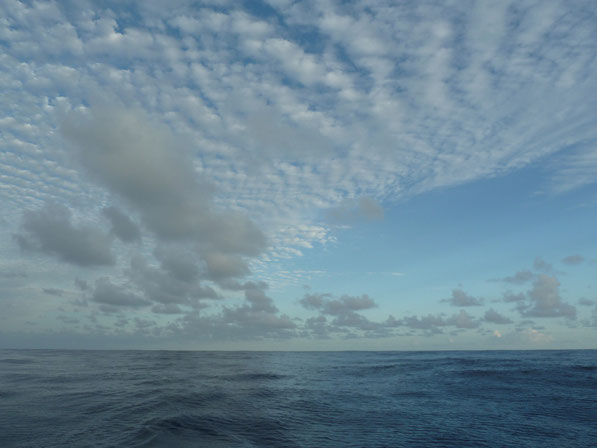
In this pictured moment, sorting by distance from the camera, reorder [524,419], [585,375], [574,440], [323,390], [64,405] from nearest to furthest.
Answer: [574,440], [524,419], [64,405], [323,390], [585,375]

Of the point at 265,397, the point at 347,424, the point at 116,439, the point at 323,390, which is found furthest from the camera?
the point at 323,390

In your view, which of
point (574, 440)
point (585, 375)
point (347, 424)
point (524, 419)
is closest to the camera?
point (574, 440)

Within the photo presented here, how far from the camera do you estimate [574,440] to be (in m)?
24.8

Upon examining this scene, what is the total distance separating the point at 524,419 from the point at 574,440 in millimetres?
6321

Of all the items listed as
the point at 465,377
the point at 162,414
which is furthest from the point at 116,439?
the point at 465,377

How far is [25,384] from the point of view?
163 feet

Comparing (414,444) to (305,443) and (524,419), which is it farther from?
(524,419)

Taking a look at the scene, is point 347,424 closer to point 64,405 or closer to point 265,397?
point 265,397

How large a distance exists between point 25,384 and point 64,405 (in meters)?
22.9

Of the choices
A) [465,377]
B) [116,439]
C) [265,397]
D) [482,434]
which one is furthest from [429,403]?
[116,439]

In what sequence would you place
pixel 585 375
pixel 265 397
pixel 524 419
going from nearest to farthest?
pixel 524 419, pixel 265 397, pixel 585 375

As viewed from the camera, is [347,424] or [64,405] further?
[64,405]

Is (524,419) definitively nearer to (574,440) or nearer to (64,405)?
(574,440)

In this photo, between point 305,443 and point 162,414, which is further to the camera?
point 162,414
